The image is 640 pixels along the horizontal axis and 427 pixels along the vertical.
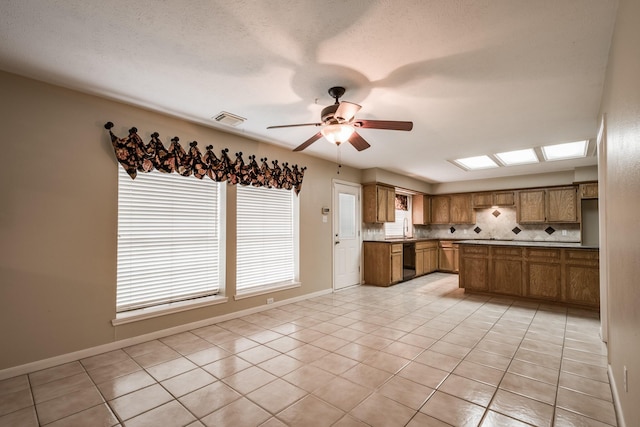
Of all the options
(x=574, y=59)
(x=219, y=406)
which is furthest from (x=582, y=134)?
(x=219, y=406)

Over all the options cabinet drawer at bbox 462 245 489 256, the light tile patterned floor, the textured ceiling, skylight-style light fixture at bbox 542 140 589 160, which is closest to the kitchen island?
cabinet drawer at bbox 462 245 489 256

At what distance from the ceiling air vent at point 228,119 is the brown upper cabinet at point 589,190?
689 centimetres

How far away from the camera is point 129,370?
8.65 ft

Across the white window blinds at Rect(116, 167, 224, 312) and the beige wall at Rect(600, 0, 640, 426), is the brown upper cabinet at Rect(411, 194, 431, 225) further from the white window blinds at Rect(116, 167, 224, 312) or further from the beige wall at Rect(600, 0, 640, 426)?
the beige wall at Rect(600, 0, 640, 426)

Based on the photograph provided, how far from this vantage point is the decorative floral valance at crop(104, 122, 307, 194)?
3.16m

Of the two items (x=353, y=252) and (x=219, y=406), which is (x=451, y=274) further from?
(x=219, y=406)

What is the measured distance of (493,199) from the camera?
7.54m

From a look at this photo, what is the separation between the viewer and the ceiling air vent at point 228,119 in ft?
11.4

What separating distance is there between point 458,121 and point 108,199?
4.10m

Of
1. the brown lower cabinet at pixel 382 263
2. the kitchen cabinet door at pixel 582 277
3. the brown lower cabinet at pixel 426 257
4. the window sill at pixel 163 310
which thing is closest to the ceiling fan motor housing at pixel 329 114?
the window sill at pixel 163 310

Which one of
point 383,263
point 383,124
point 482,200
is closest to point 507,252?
point 383,263

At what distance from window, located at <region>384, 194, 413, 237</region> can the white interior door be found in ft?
5.41

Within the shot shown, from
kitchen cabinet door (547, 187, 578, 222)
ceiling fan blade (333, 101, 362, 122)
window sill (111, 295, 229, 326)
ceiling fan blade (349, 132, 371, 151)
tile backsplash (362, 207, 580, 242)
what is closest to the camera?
ceiling fan blade (333, 101, 362, 122)

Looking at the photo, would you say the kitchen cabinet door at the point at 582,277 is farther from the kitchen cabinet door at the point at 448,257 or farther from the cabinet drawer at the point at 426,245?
the kitchen cabinet door at the point at 448,257
